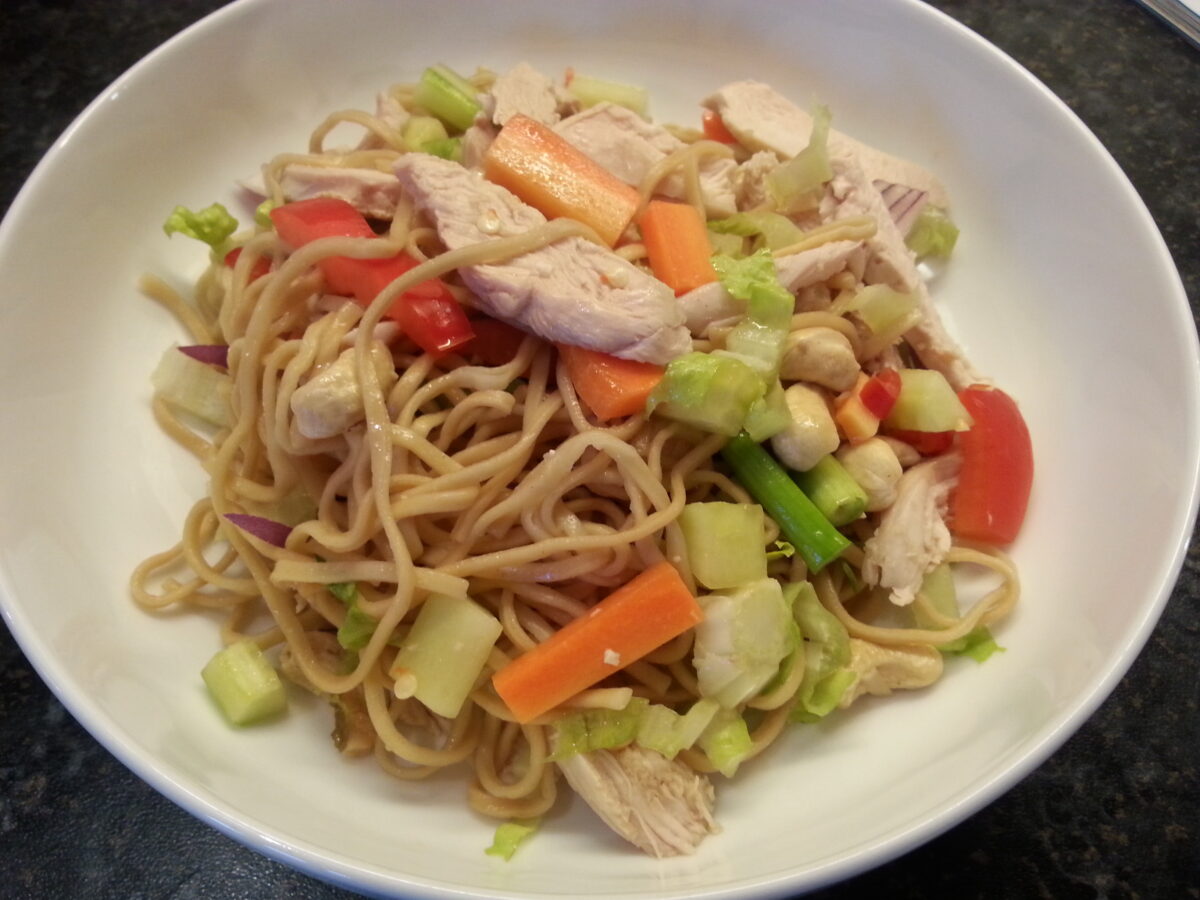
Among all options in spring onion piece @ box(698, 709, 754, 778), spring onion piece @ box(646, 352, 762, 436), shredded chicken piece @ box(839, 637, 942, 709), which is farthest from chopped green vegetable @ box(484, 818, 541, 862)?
spring onion piece @ box(646, 352, 762, 436)

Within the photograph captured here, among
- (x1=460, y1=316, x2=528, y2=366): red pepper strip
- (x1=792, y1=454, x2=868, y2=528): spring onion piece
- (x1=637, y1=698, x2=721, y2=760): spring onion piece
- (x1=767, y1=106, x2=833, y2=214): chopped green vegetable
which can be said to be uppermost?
(x1=767, y1=106, x2=833, y2=214): chopped green vegetable

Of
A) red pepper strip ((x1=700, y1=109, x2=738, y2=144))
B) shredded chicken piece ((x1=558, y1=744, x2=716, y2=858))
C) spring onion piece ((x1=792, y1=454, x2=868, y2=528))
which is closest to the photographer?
shredded chicken piece ((x1=558, y1=744, x2=716, y2=858))

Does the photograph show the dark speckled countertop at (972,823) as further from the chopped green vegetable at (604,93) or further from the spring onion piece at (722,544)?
the chopped green vegetable at (604,93)

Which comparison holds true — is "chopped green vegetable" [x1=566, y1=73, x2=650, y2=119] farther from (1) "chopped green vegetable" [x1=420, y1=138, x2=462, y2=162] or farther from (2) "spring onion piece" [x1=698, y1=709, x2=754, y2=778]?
(2) "spring onion piece" [x1=698, y1=709, x2=754, y2=778]

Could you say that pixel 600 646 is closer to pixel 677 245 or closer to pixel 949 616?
pixel 949 616

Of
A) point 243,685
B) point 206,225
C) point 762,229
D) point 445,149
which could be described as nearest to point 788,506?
point 762,229

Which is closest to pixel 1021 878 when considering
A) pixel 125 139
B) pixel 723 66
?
pixel 723 66

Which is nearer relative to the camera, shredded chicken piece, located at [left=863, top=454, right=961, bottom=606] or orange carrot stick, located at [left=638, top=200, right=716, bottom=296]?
shredded chicken piece, located at [left=863, top=454, right=961, bottom=606]
